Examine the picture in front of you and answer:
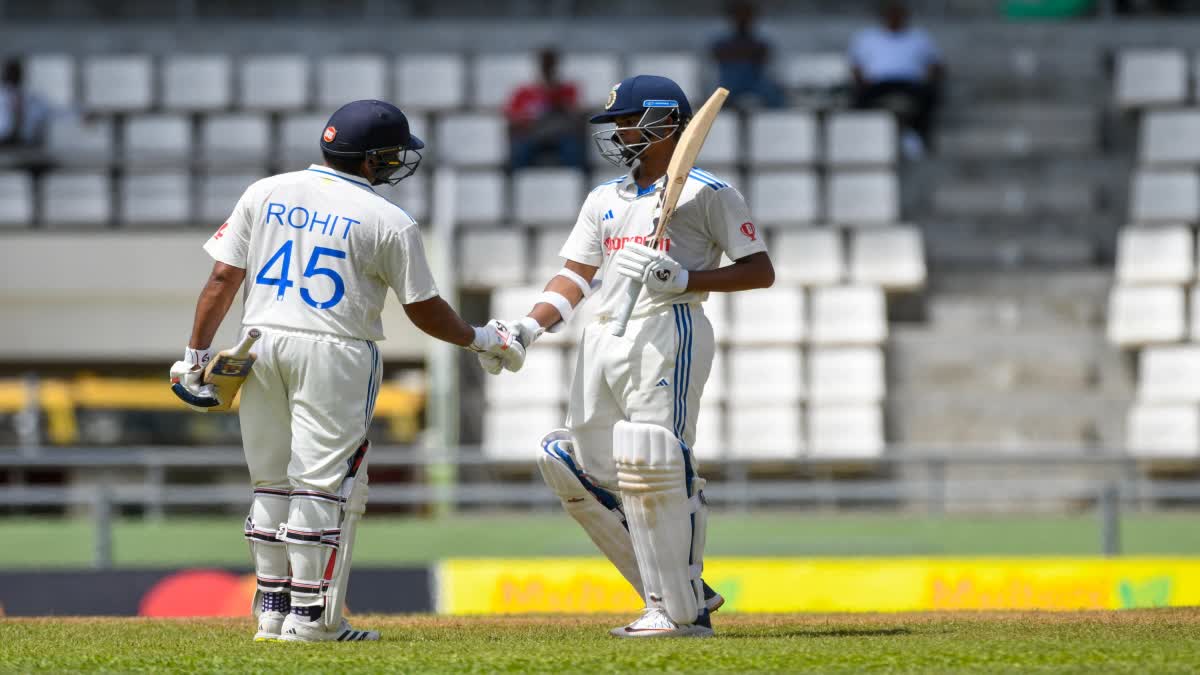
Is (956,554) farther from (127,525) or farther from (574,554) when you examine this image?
(127,525)

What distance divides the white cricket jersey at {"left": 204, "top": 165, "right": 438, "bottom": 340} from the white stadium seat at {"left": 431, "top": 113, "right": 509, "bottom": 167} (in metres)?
10.6

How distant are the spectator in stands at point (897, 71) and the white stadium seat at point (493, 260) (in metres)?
3.63

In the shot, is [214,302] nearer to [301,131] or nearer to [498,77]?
[301,131]

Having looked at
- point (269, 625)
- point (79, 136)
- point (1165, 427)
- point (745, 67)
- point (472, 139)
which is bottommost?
point (269, 625)

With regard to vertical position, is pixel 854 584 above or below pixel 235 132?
below

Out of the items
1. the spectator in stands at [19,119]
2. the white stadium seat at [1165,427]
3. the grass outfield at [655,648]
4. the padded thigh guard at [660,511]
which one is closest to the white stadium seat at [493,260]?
the spectator in stands at [19,119]

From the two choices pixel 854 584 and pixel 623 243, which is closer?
pixel 623 243

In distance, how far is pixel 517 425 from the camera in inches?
563

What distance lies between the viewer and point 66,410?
1343 centimetres

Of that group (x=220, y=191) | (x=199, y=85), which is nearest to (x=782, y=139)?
(x=220, y=191)

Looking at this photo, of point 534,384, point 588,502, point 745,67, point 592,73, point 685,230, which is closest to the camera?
point 685,230

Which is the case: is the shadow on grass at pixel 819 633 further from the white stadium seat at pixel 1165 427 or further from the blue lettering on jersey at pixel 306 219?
the white stadium seat at pixel 1165 427

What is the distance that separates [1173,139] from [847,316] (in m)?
3.80

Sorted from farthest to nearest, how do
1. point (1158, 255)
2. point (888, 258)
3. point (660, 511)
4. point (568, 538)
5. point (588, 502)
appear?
point (888, 258) → point (1158, 255) → point (568, 538) → point (588, 502) → point (660, 511)
